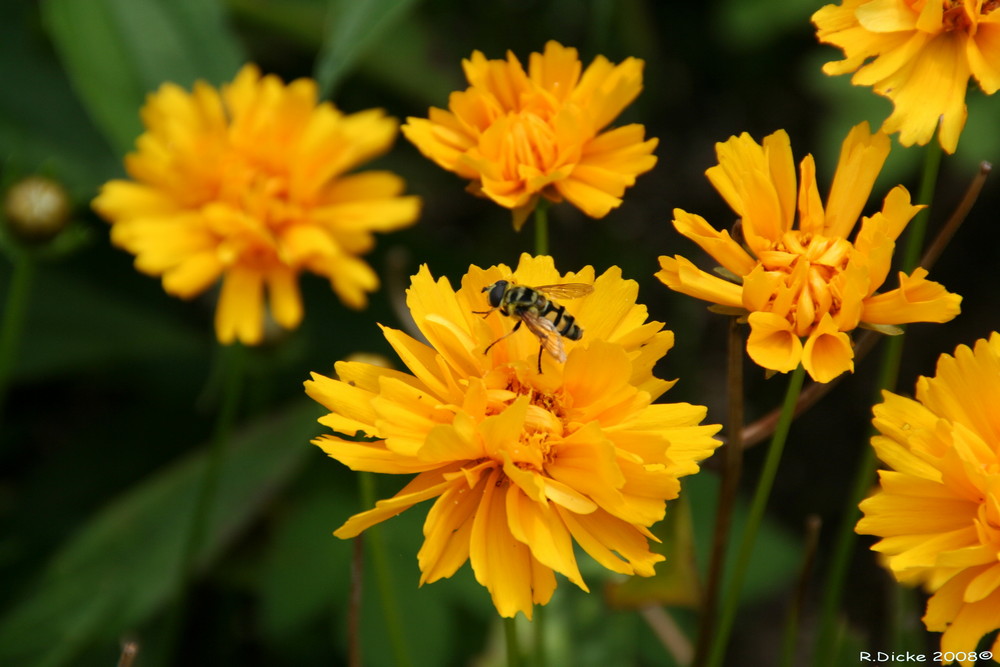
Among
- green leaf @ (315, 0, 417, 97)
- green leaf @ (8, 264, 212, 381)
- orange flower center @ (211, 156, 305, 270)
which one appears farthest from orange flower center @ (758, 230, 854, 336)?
green leaf @ (8, 264, 212, 381)

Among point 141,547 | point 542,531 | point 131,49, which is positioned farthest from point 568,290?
point 131,49

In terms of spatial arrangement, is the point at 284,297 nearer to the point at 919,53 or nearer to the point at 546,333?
the point at 546,333

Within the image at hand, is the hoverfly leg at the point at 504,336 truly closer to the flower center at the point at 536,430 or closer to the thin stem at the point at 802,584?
the flower center at the point at 536,430

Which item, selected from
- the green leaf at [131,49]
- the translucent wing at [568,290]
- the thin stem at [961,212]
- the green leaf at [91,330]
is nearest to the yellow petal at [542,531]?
the translucent wing at [568,290]

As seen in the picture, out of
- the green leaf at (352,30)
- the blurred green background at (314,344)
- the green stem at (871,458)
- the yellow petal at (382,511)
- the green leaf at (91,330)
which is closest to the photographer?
the yellow petal at (382,511)

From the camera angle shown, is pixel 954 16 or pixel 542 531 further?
pixel 954 16

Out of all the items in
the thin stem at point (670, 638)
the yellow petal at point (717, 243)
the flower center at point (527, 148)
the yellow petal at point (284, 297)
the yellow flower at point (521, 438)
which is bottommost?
→ the thin stem at point (670, 638)

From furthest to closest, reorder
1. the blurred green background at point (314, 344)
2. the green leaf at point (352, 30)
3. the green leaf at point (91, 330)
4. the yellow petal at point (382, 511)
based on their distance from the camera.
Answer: the green leaf at point (91, 330), the blurred green background at point (314, 344), the green leaf at point (352, 30), the yellow petal at point (382, 511)
